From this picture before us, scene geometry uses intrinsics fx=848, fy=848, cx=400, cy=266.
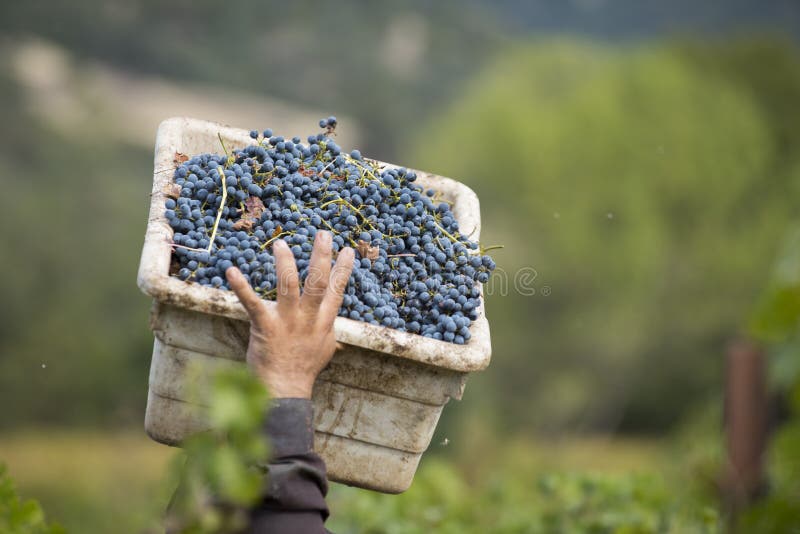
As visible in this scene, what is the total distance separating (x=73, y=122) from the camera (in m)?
25.4

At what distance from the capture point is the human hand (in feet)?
4.42

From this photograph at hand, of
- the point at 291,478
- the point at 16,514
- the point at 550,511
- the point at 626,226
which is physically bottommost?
the point at 550,511

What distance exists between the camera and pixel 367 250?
5.29 feet

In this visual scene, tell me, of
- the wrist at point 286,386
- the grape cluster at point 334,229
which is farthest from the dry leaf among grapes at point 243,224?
the wrist at point 286,386

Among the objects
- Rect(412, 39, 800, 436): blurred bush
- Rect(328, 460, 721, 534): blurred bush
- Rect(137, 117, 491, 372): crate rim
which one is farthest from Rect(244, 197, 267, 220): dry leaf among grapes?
Rect(412, 39, 800, 436): blurred bush

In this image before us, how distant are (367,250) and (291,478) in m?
0.47

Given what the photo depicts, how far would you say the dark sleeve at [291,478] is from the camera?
51.7 inches

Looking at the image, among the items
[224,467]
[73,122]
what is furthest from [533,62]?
[224,467]

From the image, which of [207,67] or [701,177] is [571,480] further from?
[207,67]

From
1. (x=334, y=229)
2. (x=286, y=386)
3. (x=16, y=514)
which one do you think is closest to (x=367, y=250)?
(x=334, y=229)

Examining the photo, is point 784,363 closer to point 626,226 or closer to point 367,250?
point 367,250

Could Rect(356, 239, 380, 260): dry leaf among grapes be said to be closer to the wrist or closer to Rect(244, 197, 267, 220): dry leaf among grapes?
Rect(244, 197, 267, 220): dry leaf among grapes

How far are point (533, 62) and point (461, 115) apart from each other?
4836 mm

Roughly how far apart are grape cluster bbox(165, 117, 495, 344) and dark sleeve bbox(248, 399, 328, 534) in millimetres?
232
